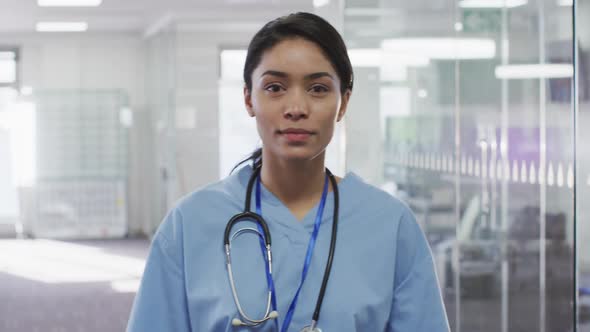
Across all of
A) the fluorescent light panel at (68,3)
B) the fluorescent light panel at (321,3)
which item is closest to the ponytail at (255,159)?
the fluorescent light panel at (321,3)

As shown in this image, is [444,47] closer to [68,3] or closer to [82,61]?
[68,3]

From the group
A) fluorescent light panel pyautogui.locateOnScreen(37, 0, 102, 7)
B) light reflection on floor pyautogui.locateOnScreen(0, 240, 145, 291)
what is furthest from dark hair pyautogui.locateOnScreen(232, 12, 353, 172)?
fluorescent light panel pyautogui.locateOnScreen(37, 0, 102, 7)

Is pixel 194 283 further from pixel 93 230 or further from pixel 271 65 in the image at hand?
pixel 93 230

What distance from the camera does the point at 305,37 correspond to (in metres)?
Result: 1.08

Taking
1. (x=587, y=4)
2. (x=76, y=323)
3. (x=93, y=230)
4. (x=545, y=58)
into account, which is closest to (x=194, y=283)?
(x=587, y=4)

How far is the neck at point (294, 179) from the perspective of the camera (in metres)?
1.14

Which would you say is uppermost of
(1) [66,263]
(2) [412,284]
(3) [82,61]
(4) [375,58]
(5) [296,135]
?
(3) [82,61]

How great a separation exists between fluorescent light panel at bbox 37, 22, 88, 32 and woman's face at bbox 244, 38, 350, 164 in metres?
8.01

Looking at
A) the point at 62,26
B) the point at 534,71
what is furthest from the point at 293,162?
the point at 62,26

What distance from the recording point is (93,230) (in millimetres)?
9562

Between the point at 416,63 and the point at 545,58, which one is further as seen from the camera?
the point at 416,63

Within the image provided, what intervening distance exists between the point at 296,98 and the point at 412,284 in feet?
1.04

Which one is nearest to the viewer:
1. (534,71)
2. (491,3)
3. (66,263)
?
(534,71)

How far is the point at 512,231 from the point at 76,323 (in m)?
3.05
